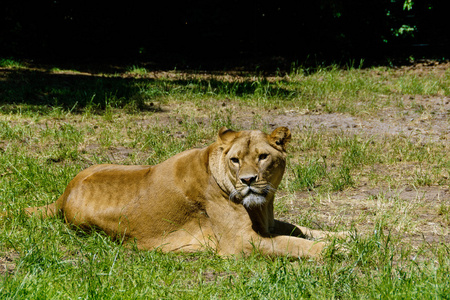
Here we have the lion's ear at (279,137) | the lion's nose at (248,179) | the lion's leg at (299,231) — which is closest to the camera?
the lion's nose at (248,179)

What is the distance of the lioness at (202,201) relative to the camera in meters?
4.09

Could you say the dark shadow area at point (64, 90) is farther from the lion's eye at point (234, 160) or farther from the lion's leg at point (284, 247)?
the lion's leg at point (284, 247)

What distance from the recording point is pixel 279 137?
4289 mm

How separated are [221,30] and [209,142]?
8.89 m

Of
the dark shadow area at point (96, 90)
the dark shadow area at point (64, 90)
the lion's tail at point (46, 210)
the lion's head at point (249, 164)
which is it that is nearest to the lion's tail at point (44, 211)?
the lion's tail at point (46, 210)

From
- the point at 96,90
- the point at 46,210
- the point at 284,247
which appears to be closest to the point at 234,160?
the point at 284,247

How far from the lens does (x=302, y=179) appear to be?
5.95 m

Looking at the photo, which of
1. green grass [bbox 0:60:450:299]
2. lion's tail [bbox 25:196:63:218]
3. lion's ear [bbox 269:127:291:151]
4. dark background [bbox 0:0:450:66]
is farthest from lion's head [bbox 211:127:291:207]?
dark background [bbox 0:0:450:66]

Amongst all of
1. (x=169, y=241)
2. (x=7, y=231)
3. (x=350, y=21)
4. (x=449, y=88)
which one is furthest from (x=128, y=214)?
(x=350, y=21)

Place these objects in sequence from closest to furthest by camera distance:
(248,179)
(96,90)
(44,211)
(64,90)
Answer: (248,179) < (44,211) < (96,90) < (64,90)

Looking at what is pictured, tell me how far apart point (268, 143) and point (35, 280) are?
76.3 inches

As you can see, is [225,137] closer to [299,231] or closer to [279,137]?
[279,137]

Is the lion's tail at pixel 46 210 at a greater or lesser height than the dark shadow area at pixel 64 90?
greater

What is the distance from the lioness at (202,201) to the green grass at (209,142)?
145 millimetres
